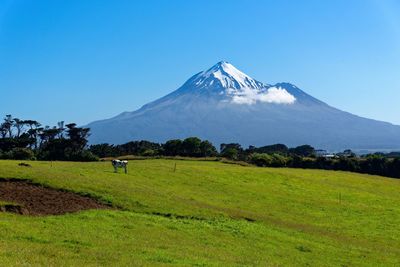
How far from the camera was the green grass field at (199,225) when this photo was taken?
15156 millimetres

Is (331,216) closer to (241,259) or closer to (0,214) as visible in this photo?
(241,259)

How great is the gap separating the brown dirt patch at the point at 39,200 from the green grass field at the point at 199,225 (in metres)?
0.81

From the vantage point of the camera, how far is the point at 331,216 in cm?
3253

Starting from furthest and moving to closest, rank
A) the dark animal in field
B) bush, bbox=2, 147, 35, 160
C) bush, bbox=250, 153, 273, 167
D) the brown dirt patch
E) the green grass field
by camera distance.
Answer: bush, bbox=250, 153, 273, 167 → bush, bbox=2, 147, 35, 160 → the dark animal in field → the brown dirt patch → the green grass field

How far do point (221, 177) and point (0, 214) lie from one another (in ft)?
82.7

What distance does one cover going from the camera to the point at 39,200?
23.6 m

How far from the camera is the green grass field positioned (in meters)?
15.2

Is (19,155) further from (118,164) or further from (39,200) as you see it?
(39,200)

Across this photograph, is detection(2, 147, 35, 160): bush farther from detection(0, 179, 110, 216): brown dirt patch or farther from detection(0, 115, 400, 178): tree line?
detection(0, 179, 110, 216): brown dirt patch

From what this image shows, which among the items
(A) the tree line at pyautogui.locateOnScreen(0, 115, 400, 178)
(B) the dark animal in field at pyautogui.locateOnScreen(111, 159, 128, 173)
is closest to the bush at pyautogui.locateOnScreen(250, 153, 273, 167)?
(A) the tree line at pyautogui.locateOnScreen(0, 115, 400, 178)

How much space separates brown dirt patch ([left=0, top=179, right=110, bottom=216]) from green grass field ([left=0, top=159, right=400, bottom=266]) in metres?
0.81

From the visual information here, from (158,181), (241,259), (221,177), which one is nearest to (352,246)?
(241,259)

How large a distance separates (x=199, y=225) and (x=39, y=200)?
7711mm

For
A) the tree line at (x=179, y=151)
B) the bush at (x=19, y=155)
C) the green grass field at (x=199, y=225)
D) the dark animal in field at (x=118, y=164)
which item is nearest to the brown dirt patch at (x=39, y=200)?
the green grass field at (x=199, y=225)
